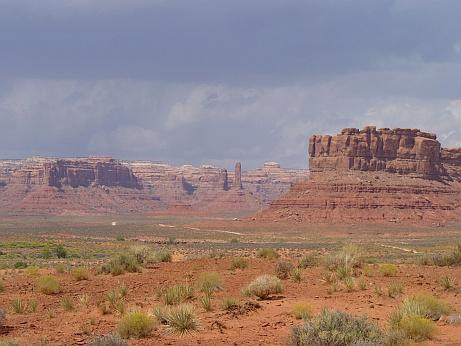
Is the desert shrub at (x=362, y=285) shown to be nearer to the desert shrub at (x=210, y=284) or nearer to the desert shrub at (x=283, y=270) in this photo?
the desert shrub at (x=283, y=270)

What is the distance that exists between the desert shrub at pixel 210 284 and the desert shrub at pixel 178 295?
0.77 meters

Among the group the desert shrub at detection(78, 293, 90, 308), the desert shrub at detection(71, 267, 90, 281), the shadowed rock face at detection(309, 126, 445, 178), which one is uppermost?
the shadowed rock face at detection(309, 126, 445, 178)

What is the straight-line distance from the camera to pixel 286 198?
12312 cm

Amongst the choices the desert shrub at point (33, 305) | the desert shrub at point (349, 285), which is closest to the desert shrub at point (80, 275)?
the desert shrub at point (33, 305)

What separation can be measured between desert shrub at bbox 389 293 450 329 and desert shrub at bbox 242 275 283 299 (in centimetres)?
450

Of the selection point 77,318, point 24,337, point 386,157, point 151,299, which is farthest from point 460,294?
point 386,157

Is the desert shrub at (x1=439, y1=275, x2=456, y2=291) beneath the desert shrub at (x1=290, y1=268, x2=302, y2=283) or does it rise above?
above

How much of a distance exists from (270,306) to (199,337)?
13.1 feet

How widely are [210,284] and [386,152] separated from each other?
102635 millimetres

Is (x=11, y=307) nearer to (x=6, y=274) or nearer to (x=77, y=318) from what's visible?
(x=77, y=318)

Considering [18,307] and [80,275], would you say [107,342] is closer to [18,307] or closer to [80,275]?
[18,307]

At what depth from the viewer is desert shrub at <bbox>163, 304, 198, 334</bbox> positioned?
15.2 meters

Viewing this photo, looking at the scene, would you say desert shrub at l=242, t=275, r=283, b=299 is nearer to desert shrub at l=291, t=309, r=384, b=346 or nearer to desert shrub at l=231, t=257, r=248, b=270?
desert shrub at l=291, t=309, r=384, b=346

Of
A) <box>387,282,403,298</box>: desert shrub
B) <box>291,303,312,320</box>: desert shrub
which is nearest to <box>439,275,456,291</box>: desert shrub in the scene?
<box>387,282,403,298</box>: desert shrub
